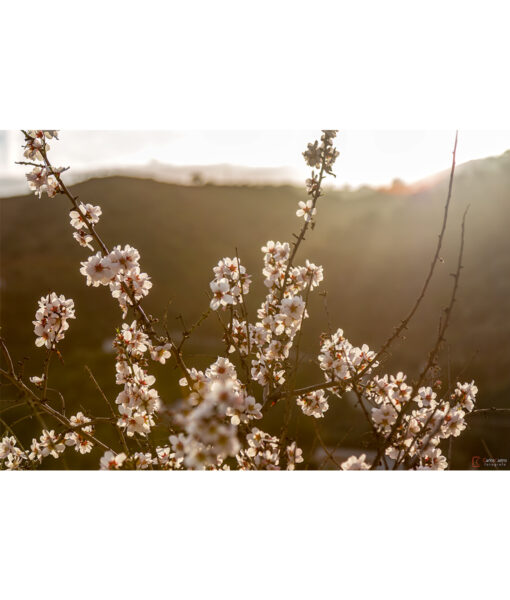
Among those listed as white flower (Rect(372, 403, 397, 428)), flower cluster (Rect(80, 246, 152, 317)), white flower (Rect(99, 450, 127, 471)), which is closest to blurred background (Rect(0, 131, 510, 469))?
white flower (Rect(372, 403, 397, 428))

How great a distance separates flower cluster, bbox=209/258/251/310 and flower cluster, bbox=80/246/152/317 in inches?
7.8

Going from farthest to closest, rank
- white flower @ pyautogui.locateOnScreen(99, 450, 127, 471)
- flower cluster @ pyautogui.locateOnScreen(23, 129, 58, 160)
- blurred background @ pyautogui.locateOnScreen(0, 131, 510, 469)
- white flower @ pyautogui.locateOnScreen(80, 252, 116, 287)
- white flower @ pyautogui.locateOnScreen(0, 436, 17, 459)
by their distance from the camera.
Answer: blurred background @ pyautogui.locateOnScreen(0, 131, 510, 469) → white flower @ pyautogui.locateOnScreen(0, 436, 17, 459) → flower cluster @ pyautogui.locateOnScreen(23, 129, 58, 160) → white flower @ pyautogui.locateOnScreen(80, 252, 116, 287) → white flower @ pyautogui.locateOnScreen(99, 450, 127, 471)

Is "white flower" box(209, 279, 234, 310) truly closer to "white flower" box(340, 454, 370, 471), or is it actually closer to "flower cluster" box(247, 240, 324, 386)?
"flower cluster" box(247, 240, 324, 386)

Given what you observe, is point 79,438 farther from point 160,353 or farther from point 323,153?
point 323,153

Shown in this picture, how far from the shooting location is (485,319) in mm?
1945

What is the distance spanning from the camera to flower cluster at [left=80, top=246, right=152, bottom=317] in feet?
4.34

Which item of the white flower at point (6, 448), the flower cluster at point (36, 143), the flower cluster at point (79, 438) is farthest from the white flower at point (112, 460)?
the flower cluster at point (36, 143)

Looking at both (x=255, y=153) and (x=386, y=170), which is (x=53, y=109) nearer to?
(x=255, y=153)

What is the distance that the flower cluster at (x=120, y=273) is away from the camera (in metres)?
1.32

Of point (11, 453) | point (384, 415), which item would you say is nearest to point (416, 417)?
point (384, 415)

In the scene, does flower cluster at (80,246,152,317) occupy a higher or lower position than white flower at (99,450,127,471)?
higher

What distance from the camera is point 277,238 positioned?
2.05 m

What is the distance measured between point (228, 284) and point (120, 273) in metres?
0.31

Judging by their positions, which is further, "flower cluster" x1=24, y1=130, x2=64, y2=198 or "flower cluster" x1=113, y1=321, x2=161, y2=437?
"flower cluster" x1=24, y1=130, x2=64, y2=198
